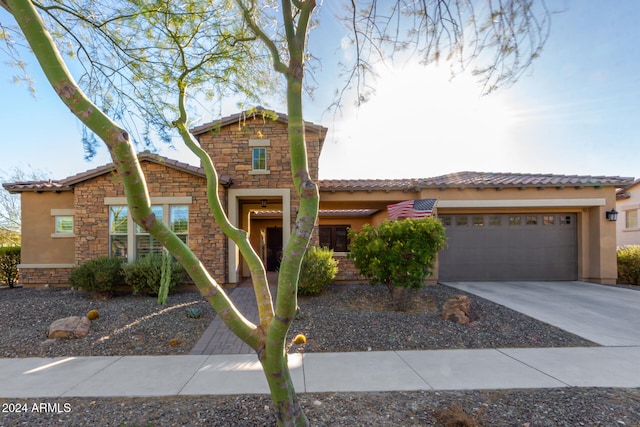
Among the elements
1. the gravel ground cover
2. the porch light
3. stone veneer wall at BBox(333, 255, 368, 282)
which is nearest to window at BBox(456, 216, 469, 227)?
the gravel ground cover

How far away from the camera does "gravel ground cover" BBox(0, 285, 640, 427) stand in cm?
306

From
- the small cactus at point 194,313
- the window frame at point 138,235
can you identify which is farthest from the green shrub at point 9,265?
the small cactus at point 194,313

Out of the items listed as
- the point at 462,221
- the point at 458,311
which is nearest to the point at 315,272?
the point at 458,311

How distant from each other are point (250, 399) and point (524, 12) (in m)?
5.03

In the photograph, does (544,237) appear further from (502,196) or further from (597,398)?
(597,398)

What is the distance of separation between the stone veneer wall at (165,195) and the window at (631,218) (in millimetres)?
21200

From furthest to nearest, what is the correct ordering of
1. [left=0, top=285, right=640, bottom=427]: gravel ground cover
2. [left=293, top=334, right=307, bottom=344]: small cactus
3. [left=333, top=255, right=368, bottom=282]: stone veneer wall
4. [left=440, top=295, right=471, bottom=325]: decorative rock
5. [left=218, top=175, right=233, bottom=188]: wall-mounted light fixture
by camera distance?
[left=333, top=255, right=368, bottom=282]: stone veneer wall, [left=218, top=175, right=233, bottom=188]: wall-mounted light fixture, [left=440, top=295, right=471, bottom=325]: decorative rock, [left=293, top=334, right=307, bottom=344]: small cactus, [left=0, top=285, right=640, bottom=427]: gravel ground cover

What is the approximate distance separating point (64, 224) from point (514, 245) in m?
16.2

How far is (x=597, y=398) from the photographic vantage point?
11.3ft

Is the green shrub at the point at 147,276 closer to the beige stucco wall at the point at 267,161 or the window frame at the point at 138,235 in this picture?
the window frame at the point at 138,235

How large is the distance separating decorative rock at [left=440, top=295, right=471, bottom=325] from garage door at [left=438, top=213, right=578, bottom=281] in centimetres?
483

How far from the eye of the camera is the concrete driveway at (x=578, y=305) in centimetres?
578

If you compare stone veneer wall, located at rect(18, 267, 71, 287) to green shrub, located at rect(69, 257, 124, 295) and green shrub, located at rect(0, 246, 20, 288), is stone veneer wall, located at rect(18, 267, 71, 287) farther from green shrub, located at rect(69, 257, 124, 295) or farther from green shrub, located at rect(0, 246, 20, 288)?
green shrub, located at rect(69, 257, 124, 295)

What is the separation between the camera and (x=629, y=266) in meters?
11.0
